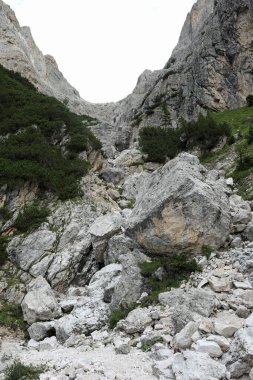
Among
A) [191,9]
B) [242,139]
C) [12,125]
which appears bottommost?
[12,125]

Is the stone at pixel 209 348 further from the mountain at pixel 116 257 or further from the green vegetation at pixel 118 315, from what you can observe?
the green vegetation at pixel 118 315

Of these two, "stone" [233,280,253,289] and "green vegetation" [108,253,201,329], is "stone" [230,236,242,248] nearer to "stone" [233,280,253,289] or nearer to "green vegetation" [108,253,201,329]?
"green vegetation" [108,253,201,329]

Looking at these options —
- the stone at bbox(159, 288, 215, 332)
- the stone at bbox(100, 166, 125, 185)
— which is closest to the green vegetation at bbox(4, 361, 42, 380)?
the stone at bbox(159, 288, 215, 332)

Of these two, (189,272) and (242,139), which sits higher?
(242,139)

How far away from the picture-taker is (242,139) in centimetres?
3198

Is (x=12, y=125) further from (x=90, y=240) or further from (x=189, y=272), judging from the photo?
(x=189, y=272)

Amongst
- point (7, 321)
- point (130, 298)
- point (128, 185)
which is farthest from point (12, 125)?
point (130, 298)

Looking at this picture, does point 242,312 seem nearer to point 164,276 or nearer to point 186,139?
point 164,276

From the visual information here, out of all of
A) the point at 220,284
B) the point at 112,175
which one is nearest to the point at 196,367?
the point at 220,284

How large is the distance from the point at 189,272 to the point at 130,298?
2391mm

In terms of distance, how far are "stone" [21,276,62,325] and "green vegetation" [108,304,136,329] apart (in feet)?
9.08

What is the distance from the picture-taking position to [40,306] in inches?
586

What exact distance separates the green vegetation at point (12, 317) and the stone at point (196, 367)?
28.7 feet

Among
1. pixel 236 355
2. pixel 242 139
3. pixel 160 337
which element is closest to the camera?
pixel 236 355
